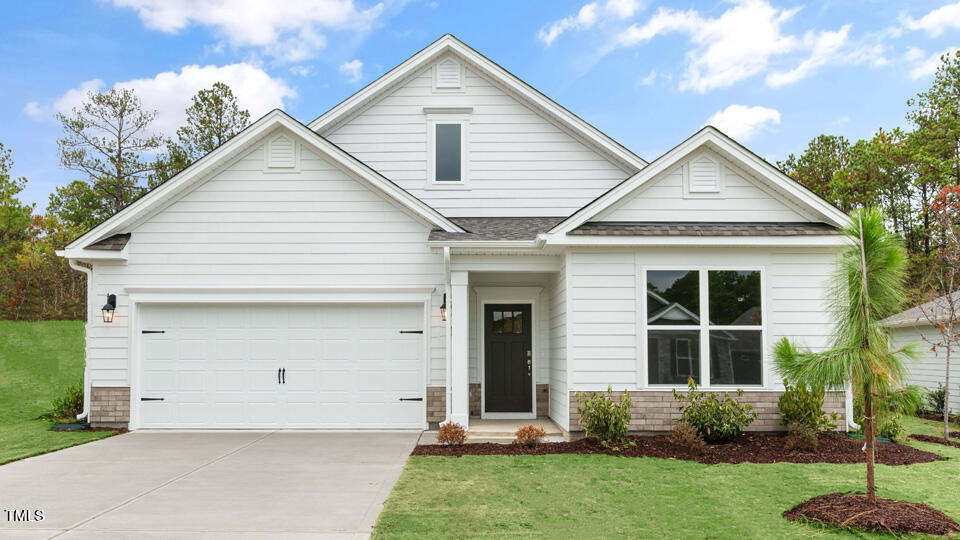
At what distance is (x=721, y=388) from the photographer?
991 centimetres

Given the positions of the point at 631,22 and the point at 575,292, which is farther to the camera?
the point at 631,22

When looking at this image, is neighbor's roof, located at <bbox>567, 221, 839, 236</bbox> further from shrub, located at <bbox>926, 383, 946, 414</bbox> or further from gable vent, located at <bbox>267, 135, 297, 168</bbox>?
shrub, located at <bbox>926, 383, 946, 414</bbox>

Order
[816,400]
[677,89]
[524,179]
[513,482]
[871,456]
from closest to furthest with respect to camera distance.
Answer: [871,456], [513,482], [816,400], [524,179], [677,89]

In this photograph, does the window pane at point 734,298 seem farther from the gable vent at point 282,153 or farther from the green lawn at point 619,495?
the gable vent at point 282,153

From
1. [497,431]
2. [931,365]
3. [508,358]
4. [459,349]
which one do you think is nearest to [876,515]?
[497,431]

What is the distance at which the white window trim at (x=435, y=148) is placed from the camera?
13.2 meters

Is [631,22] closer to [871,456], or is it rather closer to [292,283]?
[292,283]

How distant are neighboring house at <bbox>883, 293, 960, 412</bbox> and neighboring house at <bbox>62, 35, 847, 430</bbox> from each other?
7.29m

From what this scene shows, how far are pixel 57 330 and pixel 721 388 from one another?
2025 cm

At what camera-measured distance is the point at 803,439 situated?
29.8 feet

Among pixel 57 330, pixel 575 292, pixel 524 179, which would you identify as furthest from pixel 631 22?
pixel 57 330

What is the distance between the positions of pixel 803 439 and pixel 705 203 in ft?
11.8

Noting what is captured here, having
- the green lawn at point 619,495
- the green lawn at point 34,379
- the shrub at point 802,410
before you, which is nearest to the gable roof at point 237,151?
the green lawn at point 34,379

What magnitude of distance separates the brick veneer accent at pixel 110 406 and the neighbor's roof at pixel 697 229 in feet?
25.7
